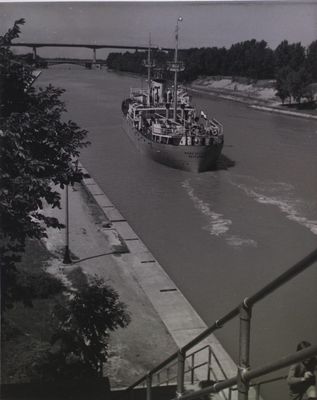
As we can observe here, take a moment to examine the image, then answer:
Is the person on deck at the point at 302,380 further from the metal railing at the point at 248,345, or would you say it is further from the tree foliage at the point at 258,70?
the tree foliage at the point at 258,70

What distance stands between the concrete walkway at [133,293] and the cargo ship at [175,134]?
509 centimetres

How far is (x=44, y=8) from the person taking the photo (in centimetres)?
321

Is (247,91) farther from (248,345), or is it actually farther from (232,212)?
(248,345)

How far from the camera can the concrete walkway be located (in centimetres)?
450

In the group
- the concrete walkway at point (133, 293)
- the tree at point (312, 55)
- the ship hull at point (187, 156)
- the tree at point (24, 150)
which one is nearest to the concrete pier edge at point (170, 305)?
the concrete walkway at point (133, 293)

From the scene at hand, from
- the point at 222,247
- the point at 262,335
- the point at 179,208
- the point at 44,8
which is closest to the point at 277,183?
the point at 179,208

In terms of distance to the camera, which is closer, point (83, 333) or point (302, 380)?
point (302, 380)

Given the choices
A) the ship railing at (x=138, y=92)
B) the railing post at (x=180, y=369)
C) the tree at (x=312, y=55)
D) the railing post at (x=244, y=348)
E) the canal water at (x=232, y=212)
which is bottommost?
the canal water at (x=232, y=212)

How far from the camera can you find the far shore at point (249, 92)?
20.7 metres

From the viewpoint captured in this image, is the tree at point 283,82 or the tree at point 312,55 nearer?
the tree at point 312,55

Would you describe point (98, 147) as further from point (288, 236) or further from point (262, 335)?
point (262, 335)

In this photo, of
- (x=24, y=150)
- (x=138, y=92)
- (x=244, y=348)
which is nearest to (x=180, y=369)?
(x=244, y=348)

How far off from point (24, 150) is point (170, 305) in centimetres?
303

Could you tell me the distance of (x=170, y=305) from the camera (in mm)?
5699
